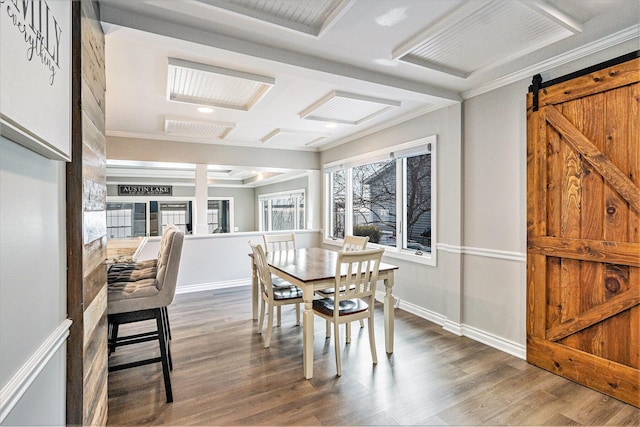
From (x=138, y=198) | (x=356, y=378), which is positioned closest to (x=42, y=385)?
(x=356, y=378)

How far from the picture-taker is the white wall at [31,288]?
2.68ft

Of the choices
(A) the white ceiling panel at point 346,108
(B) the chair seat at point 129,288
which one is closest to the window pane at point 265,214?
(A) the white ceiling panel at point 346,108

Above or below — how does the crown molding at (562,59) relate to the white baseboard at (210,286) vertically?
above

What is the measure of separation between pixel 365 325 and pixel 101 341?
2.38 metres

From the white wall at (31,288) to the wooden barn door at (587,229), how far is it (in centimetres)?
298


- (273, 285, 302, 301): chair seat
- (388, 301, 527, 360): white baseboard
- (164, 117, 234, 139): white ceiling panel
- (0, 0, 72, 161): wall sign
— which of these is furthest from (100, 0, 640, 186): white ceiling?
(388, 301, 527, 360): white baseboard

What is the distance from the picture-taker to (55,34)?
41.3 inches

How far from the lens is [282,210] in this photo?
842 centimetres

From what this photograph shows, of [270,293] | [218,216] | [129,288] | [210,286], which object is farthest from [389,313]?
[218,216]

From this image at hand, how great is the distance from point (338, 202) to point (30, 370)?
4.79m

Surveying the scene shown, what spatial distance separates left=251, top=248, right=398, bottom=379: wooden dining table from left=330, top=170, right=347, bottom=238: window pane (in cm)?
184

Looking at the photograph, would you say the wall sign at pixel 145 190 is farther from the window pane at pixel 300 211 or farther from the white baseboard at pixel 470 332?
the white baseboard at pixel 470 332

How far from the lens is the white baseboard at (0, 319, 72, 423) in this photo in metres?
0.78

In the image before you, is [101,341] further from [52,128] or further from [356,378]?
[356,378]
